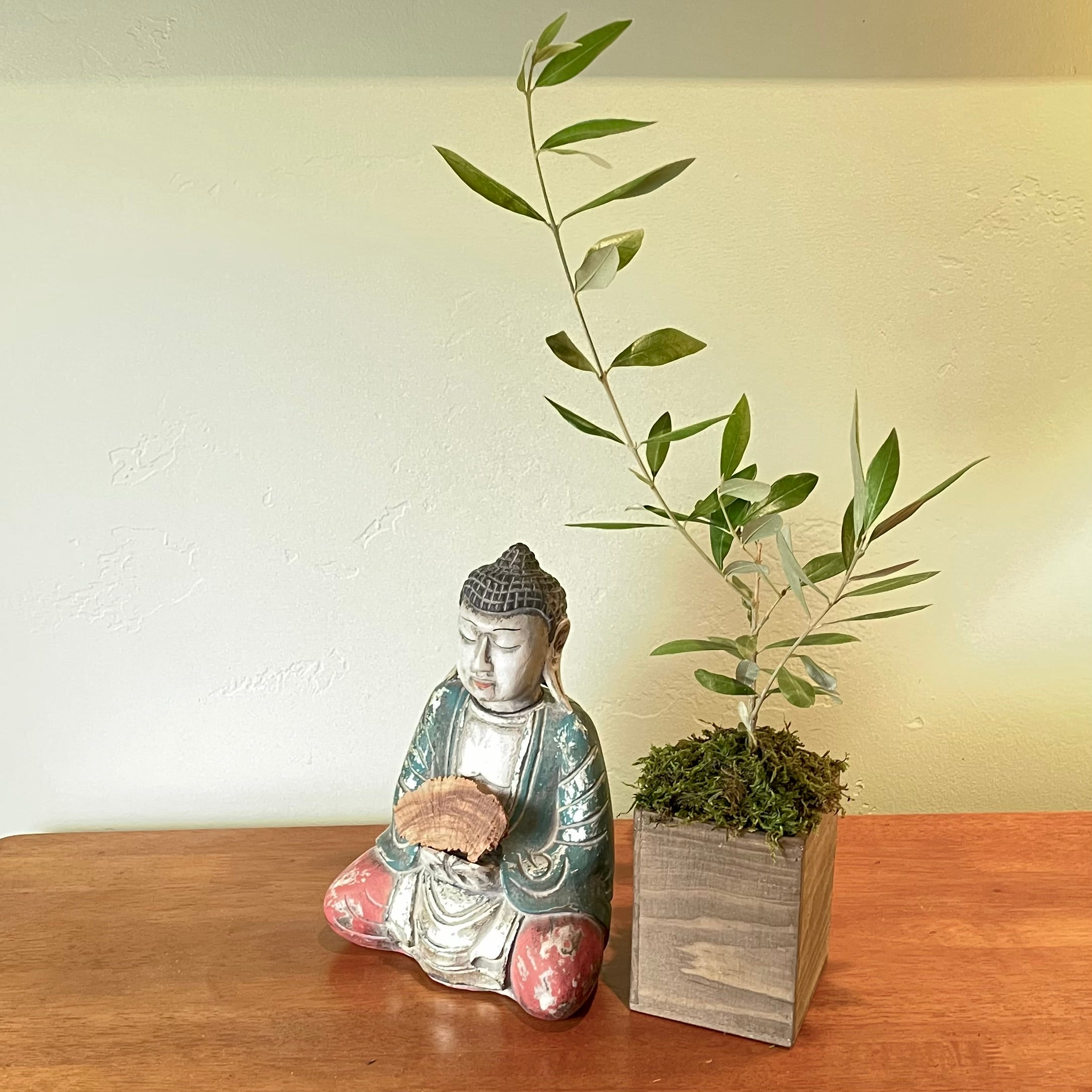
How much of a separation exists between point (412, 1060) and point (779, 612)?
0.60 metres

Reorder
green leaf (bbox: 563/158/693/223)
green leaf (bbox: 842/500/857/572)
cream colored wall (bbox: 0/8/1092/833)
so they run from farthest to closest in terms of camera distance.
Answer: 1. cream colored wall (bbox: 0/8/1092/833)
2. green leaf (bbox: 842/500/857/572)
3. green leaf (bbox: 563/158/693/223)

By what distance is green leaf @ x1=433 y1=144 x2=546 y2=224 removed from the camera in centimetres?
73

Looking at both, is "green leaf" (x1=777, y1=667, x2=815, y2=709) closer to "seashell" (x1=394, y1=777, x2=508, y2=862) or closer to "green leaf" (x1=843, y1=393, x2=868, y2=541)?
"green leaf" (x1=843, y1=393, x2=868, y2=541)

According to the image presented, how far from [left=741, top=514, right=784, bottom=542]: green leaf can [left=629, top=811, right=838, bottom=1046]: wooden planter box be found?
0.22m

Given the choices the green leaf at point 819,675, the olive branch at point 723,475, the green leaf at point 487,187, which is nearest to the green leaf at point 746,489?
the olive branch at point 723,475

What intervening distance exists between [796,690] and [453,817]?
291 millimetres

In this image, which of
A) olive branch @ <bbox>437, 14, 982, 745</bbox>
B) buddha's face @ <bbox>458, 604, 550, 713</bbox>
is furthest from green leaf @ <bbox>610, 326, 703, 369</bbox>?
buddha's face @ <bbox>458, 604, 550, 713</bbox>

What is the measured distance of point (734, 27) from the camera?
109cm

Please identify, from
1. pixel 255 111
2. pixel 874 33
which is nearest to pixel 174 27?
pixel 255 111

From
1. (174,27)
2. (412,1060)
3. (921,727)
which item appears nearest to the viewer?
(412,1060)

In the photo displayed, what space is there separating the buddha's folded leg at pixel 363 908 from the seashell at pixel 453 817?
0.26ft

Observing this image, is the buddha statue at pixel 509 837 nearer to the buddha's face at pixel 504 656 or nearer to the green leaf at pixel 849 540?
the buddha's face at pixel 504 656

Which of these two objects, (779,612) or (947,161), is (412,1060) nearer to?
(779,612)

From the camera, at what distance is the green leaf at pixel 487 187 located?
28.6 inches
